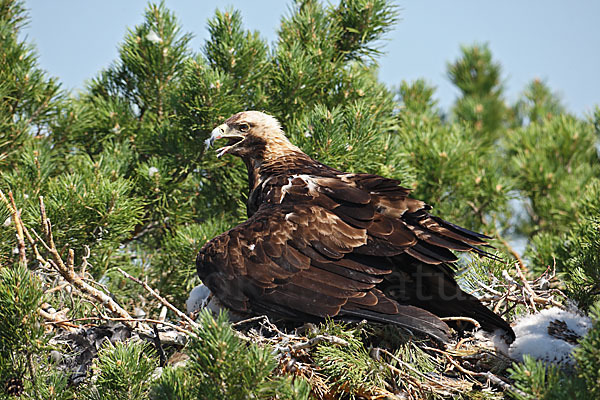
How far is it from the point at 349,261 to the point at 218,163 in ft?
5.33

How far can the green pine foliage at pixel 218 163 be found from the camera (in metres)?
3.59

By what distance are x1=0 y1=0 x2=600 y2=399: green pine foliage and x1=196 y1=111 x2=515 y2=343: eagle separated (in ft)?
0.56

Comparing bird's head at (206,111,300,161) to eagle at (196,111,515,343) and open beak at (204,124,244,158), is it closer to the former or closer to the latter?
open beak at (204,124,244,158)

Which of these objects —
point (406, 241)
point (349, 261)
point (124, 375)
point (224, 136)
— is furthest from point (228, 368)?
point (224, 136)

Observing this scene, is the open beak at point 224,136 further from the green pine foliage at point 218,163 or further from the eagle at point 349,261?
the eagle at point 349,261

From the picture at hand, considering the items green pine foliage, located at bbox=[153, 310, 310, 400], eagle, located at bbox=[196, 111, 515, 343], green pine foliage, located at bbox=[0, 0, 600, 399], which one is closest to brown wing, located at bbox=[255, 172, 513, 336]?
eagle, located at bbox=[196, 111, 515, 343]

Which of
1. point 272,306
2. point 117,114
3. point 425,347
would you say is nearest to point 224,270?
point 272,306

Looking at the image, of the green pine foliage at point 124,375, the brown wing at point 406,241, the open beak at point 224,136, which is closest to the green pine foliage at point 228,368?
the green pine foliage at point 124,375

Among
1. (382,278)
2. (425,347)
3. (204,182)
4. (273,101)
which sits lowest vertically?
(425,347)

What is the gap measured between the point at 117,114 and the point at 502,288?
8.79 ft

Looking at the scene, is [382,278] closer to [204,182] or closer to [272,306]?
[272,306]

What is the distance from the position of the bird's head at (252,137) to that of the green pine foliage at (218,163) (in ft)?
0.65

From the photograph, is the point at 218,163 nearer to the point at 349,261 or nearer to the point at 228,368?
the point at 349,261

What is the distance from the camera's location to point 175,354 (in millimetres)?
3164
